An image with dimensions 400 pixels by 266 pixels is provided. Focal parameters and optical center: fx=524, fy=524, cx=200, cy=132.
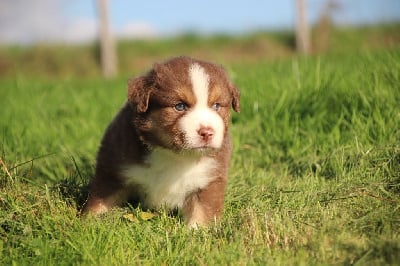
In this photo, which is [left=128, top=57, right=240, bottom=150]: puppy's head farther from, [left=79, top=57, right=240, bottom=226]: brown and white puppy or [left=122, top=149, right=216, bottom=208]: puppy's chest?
[left=122, top=149, right=216, bottom=208]: puppy's chest

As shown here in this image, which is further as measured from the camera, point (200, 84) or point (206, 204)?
point (206, 204)

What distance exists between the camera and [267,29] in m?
19.3

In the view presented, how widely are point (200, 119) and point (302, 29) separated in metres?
14.2

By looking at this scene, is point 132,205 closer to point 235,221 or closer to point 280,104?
point 235,221

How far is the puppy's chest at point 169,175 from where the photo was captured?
3.85 metres

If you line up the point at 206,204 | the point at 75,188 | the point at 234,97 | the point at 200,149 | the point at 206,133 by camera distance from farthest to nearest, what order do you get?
1. the point at 75,188
2. the point at 234,97
3. the point at 206,204
4. the point at 200,149
5. the point at 206,133

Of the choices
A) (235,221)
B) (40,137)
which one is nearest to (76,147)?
(40,137)

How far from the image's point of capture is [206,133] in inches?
135

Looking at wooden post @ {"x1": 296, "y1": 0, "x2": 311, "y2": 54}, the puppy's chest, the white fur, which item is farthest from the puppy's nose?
wooden post @ {"x1": 296, "y1": 0, "x2": 311, "y2": 54}

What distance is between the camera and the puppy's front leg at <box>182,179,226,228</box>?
3.83m

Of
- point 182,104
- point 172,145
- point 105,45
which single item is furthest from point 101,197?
point 105,45

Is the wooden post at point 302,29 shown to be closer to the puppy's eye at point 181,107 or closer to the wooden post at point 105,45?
the wooden post at point 105,45

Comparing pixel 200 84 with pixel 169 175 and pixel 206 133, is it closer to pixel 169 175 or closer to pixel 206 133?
pixel 206 133

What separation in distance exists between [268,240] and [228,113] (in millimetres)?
1046
